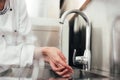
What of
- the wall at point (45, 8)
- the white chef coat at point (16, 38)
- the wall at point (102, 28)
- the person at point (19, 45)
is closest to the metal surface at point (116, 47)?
the wall at point (102, 28)

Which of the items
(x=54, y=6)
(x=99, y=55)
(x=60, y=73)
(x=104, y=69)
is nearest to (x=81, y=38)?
(x=54, y=6)

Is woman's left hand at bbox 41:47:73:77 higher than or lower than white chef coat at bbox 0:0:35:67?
lower

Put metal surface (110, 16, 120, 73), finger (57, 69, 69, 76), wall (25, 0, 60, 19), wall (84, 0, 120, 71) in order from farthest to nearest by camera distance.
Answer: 1. wall (25, 0, 60, 19)
2. wall (84, 0, 120, 71)
3. metal surface (110, 16, 120, 73)
4. finger (57, 69, 69, 76)

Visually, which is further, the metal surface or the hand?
the metal surface

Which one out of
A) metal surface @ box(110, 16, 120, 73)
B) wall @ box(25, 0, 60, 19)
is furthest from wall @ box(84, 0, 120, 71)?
wall @ box(25, 0, 60, 19)

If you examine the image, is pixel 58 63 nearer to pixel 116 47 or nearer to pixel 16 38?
Result: pixel 116 47

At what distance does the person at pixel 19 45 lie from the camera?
84 centimetres

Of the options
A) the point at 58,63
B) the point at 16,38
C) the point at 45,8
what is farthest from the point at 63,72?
the point at 45,8

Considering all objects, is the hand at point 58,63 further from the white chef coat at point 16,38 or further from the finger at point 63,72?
the white chef coat at point 16,38

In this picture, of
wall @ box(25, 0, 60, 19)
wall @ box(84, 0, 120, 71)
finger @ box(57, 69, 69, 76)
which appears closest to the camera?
finger @ box(57, 69, 69, 76)

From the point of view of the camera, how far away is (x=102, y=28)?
1189 millimetres

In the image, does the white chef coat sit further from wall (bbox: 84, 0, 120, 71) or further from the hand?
wall (bbox: 84, 0, 120, 71)

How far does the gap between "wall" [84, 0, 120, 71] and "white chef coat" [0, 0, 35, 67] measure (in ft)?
1.25

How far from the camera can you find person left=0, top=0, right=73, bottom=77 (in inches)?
32.9
